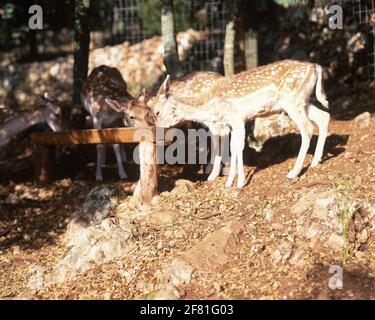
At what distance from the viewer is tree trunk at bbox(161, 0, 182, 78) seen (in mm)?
10156

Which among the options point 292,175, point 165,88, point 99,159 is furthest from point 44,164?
point 292,175

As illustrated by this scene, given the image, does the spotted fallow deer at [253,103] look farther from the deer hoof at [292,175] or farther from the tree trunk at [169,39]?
Answer: the tree trunk at [169,39]

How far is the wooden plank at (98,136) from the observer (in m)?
8.27

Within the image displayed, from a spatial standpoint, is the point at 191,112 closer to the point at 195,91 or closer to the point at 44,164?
the point at 195,91

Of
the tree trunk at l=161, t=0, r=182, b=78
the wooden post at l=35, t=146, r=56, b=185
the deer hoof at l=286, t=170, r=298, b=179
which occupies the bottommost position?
the wooden post at l=35, t=146, r=56, b=185

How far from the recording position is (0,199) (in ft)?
32.4

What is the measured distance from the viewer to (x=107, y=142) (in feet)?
29.3

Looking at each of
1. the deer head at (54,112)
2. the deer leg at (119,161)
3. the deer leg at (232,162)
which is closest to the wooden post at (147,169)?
the deer leg at (232,162)

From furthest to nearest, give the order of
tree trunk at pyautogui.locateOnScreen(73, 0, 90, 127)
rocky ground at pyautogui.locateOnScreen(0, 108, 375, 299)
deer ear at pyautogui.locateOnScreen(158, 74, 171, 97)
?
tree trunk at pyautogui.locateOnScreen(73, 0, 90, 127) < deer ear at pyautogui.locateOnScreen(158, 74, 171, 97) < rocky ground at pyautogui.locateOnScreen(0, 108, 375, 299)

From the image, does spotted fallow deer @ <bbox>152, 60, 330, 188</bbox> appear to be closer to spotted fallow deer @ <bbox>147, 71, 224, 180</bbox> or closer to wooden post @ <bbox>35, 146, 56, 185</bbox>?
spotted fallow deer @ <bbox>147, 71, 224, 180</bbox>

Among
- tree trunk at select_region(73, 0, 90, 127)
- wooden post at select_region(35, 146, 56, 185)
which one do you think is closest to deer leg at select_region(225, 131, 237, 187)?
wooden post at select_region(35, 146, 56, 185)

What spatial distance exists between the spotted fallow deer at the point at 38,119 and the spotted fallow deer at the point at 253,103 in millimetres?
2273

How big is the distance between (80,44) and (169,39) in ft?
4.49

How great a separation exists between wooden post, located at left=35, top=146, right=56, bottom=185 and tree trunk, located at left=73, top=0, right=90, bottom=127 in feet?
3.33
